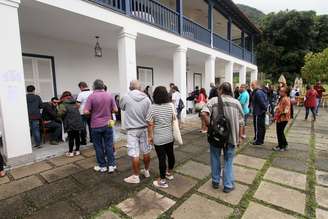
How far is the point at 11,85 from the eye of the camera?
362 cm

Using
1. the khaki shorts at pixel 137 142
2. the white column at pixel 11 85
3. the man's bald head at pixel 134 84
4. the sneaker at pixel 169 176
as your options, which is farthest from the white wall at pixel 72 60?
the sneaker at pixel 169 176

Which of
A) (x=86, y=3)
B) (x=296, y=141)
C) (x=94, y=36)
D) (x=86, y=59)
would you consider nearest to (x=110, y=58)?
(x=86, y=59)

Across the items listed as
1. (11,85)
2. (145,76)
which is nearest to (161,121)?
(11,85)

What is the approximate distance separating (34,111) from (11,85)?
1.25m

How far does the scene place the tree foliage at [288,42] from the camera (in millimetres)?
21938

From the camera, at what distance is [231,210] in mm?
2531

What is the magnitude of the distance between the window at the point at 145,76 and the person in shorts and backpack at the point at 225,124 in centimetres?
749

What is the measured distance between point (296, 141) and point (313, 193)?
3.29m

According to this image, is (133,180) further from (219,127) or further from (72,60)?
(72,60)

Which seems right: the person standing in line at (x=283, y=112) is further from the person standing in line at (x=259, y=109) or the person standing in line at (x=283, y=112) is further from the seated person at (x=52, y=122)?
the seated person at (x=52, y=122)

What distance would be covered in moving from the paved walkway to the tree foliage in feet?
70.8

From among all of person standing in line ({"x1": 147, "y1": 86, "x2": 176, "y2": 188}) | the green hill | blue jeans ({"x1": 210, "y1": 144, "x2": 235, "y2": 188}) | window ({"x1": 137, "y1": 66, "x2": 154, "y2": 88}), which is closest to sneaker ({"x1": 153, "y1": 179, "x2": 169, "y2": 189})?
person standing in line ({"x1": 147, "y1": 86, "x2": 176, "y2": 188})

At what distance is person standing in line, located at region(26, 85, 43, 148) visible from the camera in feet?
15.3

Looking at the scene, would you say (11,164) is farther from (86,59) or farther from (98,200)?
(86,59)
